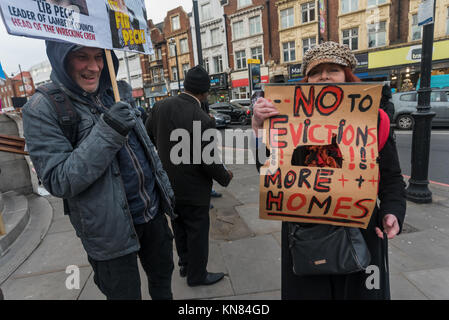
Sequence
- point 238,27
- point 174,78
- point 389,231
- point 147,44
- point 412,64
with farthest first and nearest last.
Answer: point 174,78
point 238,27
point 412,64
point 147,44
point 389,231

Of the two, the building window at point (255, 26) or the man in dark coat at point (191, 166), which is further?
the building window at point (255, 26)

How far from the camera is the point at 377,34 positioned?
19172 millimetres

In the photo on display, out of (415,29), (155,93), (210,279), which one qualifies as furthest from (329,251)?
(155,93)

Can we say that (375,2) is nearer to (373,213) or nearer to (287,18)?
(287,18)

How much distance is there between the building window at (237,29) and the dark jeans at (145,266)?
25.9 m

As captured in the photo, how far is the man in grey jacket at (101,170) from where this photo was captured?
1293mm

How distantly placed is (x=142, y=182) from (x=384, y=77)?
22.1 meters

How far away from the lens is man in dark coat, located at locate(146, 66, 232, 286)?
2.34 m

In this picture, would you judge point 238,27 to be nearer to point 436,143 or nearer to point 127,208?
point 436,143

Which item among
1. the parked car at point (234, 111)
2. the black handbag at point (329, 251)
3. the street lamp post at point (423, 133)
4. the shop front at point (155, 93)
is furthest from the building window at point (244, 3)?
the black handbag at point (329, 251)

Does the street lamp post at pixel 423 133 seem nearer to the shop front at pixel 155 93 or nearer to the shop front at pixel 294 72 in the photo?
the shop front at pixel 294 72

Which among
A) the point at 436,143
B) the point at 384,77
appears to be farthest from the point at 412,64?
the point at 436,143

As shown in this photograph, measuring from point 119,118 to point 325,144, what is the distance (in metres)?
1.00
